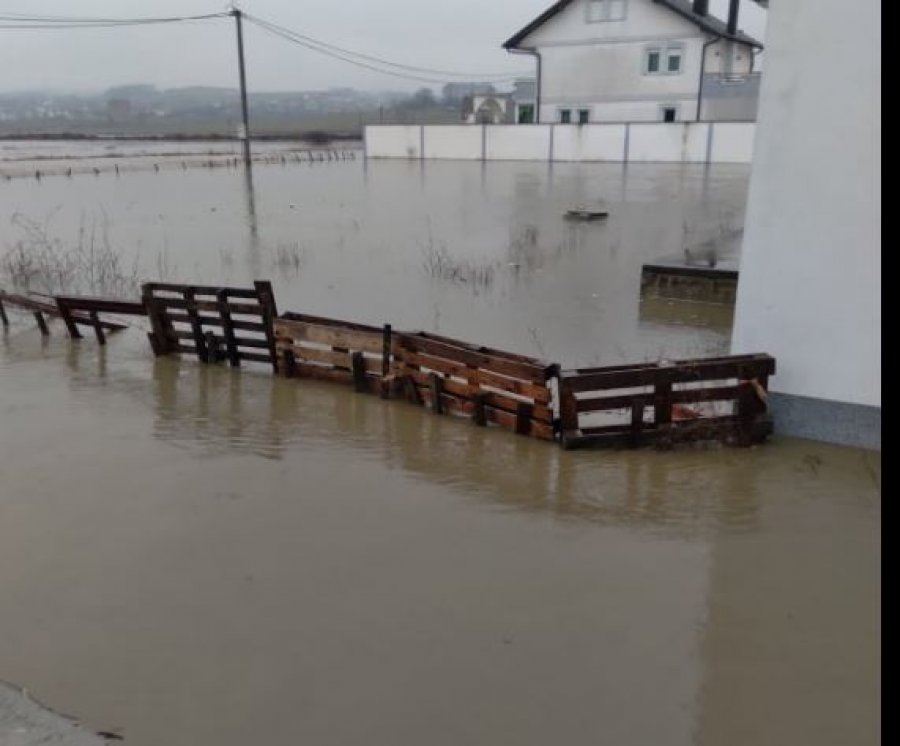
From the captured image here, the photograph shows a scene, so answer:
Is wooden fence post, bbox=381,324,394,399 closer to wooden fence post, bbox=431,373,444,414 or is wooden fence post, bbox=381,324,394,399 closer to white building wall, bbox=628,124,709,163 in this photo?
wooden fence post, bbox=431,373,444,414

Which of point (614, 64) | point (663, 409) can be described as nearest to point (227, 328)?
point (663, 409)

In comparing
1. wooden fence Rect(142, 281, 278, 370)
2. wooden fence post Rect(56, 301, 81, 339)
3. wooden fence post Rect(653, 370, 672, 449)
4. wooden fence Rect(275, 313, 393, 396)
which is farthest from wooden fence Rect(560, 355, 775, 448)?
wooden fence post Rect(56, 301, 81, 339)

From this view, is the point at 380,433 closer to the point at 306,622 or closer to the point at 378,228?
the point at 306,622

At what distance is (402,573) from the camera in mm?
5242

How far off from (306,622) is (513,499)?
2193 millimetres

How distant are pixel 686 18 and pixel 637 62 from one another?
326 centimetres

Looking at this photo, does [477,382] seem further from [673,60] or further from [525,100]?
[525,100]

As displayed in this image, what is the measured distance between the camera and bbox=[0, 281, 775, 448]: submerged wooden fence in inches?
274

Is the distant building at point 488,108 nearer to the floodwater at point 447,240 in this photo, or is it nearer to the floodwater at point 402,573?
the floodwater at point 447,240

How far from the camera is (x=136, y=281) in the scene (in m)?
15.2

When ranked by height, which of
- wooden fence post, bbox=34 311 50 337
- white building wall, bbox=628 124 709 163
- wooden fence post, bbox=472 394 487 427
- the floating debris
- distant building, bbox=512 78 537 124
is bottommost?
wooden fence post, bbox=472 394 487 427

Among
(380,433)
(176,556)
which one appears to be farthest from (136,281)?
(176,556)

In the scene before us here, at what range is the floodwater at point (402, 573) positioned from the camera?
4.02 m

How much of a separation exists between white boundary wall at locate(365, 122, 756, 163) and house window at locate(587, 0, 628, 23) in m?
7.38
